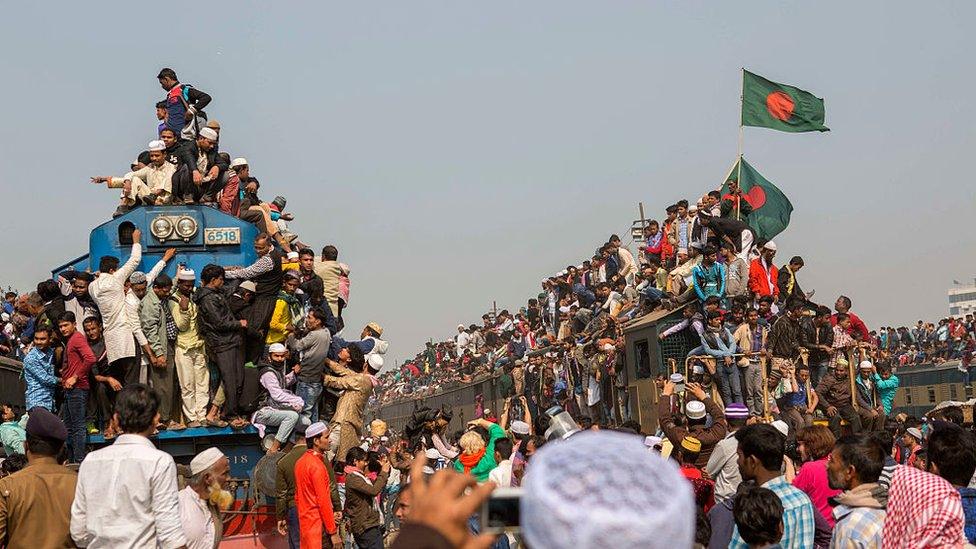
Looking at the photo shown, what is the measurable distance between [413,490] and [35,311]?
15473 mm

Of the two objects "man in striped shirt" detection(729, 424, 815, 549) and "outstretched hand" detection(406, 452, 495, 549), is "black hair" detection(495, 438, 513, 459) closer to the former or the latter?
"man in striped shirt" detection(729, 424, 815, 549)

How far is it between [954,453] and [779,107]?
2195cm

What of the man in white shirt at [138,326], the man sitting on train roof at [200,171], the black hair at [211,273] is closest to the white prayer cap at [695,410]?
the black hair at [211,273]

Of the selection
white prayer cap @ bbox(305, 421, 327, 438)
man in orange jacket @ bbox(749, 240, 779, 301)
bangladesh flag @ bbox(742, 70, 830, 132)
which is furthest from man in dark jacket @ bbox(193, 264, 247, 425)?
bangladesh flag @ bbox(742, 70, 830, 132)

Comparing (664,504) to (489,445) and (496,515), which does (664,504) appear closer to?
(496,515)

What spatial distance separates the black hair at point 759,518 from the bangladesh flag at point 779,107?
22.4 m

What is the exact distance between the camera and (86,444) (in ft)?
42.9

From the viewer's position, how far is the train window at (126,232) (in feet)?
47.8

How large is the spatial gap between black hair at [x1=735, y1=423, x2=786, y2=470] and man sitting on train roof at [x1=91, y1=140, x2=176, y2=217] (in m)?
10.1

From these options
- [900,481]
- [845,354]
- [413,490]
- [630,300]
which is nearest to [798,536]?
[900,481]

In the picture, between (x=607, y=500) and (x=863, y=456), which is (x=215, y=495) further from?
(x=607, y=500)

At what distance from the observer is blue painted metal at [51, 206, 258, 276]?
14.5 metres

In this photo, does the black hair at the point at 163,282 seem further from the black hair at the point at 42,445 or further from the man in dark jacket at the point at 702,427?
the black hair at the point at 42,445

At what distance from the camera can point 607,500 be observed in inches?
66.7
